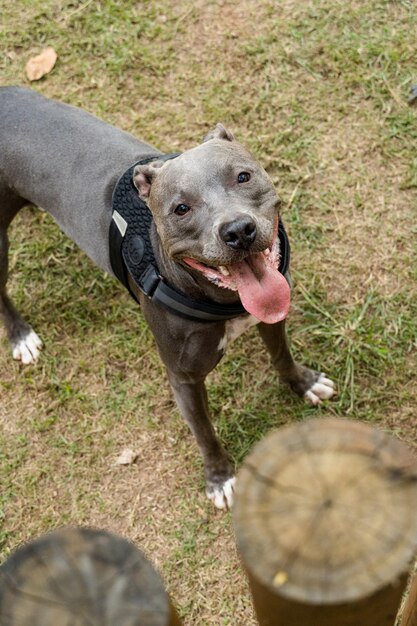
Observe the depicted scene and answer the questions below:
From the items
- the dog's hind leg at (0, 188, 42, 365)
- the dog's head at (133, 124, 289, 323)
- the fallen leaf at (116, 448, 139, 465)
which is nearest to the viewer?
the dog's head at (133, 124, 289, 323)

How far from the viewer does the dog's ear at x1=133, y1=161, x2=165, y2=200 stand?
10.9 ft

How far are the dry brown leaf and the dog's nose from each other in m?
3.43

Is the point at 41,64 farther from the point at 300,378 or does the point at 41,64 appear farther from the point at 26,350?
the point at 300,378

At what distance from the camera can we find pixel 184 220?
3123 millimetres

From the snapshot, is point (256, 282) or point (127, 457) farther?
point (127, 457)

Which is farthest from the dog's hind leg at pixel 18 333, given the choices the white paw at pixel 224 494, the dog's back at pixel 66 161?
the white paw at pixel 224 494

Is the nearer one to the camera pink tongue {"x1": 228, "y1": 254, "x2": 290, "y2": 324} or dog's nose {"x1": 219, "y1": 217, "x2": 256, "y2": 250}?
dog's nose {"x1": 219, "y1": 217, "x2": 256, "y2": 250}

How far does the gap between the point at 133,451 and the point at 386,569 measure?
3146 mm

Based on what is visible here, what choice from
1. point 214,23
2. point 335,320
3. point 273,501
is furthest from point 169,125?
point 273,501

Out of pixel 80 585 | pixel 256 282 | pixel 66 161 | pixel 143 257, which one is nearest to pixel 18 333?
pixel 66 161

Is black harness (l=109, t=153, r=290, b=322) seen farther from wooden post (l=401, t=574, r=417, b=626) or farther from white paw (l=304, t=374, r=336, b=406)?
wooden post (l=401, t=574, r=417, b=626)

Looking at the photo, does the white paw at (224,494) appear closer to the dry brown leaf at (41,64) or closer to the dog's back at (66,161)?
the dog's back at (66,161)

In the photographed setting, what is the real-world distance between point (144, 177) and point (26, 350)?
1.87 meters

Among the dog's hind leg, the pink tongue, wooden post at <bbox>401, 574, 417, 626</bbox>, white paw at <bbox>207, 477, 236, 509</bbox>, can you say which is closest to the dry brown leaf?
the dog's hind leg
